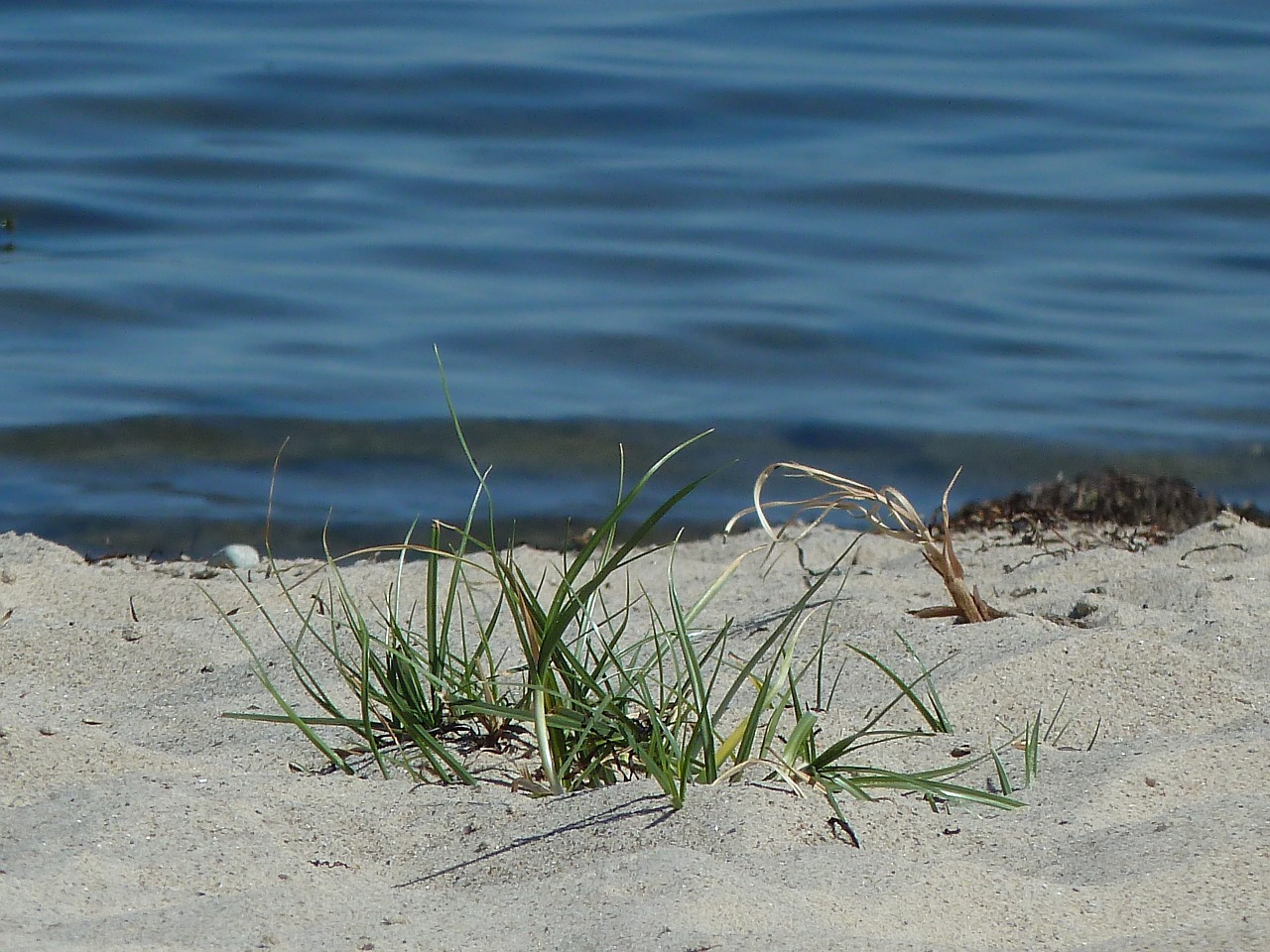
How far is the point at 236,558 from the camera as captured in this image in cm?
421

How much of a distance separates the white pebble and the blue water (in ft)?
3.74

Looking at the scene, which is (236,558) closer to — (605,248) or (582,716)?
(582,716)

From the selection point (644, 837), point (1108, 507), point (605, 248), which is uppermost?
point (644, 837)

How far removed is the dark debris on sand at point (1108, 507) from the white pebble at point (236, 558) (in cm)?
203

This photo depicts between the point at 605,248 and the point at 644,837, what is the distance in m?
6.53

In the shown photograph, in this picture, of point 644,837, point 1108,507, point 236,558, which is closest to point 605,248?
point 1108,507

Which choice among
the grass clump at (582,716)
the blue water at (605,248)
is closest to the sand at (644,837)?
the grass clump at (582,716)

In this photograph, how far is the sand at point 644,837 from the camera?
1.86 m

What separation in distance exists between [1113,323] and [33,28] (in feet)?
27.1

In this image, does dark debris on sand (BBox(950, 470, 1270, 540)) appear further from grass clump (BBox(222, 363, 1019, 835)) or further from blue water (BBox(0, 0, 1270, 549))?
grass clump (BBox(222, 363, 1019, 835))

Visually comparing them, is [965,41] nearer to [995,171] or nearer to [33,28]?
[995,171]

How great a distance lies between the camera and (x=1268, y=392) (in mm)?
6930

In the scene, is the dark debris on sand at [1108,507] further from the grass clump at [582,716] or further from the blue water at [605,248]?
the grass clump at [582,716]

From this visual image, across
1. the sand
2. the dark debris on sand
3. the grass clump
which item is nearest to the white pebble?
the sand
